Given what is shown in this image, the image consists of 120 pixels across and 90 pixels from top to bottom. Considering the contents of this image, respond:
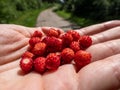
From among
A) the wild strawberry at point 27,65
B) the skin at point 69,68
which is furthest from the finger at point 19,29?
the wild strawberry at point 27,65

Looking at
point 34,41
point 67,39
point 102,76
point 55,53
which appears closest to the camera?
point 102,76

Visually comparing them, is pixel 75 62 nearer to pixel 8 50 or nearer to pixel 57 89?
pixel 57 89

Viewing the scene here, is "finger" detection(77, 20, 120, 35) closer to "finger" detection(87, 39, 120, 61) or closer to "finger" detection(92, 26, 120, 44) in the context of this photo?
"finger" detection(92, 26, 120, 44)

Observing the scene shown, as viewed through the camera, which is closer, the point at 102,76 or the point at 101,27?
the point at 102,76

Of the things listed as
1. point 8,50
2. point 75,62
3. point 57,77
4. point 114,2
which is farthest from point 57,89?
point 114,2

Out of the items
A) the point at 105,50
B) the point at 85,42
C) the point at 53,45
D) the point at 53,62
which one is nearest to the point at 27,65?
the point at 53,62

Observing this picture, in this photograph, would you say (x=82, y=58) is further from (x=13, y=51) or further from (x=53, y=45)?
(x=13, y=51)

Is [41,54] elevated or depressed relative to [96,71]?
depressed
